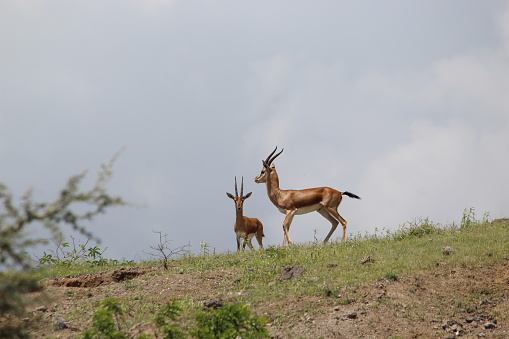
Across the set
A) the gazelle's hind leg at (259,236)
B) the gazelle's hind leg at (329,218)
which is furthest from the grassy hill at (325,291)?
the gazelle's hind leg at (259,236)

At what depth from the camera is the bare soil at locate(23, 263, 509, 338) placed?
1152 centimetres

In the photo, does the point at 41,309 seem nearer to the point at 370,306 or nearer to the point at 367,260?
the point at 370,306

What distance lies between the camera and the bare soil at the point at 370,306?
11523 millimetres

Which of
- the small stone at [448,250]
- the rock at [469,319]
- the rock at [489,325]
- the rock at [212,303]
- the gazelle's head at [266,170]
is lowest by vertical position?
the rock at [489,325]

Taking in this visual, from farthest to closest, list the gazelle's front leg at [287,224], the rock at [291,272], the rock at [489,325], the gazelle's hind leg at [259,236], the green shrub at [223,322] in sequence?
the gazelle's hind leg at [259,236] → the gazelle's front leg at [287,224] → the rock at [291,272] → the rock at [489,325] → the green shrub at [223,322]

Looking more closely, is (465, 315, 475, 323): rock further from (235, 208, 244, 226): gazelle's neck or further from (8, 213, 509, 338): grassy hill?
(235, 208, 244, 226): gazelle's neck

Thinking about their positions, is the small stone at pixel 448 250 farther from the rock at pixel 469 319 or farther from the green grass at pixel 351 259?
the rock at pixel 469 319

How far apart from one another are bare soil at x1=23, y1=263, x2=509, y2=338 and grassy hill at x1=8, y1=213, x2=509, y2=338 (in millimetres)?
19

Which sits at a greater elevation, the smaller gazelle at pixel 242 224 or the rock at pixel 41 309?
the smaller gazelle at pixel 242 224

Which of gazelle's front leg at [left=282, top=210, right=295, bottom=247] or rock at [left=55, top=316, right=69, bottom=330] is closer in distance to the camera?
rock at [left=55, top=316, right=69, bottom=330]

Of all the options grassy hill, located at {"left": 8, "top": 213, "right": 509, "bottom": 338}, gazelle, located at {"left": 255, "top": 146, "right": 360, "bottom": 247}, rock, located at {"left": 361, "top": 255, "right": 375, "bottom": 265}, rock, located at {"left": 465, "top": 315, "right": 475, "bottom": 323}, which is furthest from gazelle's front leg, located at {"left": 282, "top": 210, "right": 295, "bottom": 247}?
rock, located at {"left": 465, "top": 315, "right": 475, "bottom": 323}

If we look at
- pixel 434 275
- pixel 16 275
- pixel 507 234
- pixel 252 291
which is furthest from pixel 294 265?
pixel 16 275

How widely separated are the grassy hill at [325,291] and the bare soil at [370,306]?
19 mm

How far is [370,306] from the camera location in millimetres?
12180
